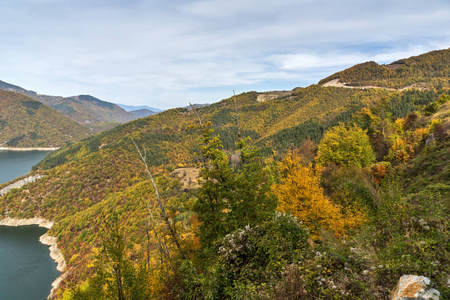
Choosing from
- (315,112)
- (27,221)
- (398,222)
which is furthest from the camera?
(315,112)

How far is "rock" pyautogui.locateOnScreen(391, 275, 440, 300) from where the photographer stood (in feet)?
12.4

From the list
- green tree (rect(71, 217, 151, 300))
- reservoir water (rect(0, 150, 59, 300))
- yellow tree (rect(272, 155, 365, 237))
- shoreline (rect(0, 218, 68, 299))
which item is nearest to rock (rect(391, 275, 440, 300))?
green tree (rect(71, 217, 151, 300))

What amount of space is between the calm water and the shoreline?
1.41 metres

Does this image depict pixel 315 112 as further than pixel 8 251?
Yes

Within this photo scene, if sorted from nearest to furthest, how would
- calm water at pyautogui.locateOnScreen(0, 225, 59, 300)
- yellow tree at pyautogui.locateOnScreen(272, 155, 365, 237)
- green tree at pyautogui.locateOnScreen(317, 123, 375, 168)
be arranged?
yellow tree at pyautogui.locateOnScreen(272, 155, 365, 237), green tree at pyautogui.locateOnScreen(317, 123, 375, 168), calm water at pyautogui.locateOnScreen(0, 225, 59, 300)

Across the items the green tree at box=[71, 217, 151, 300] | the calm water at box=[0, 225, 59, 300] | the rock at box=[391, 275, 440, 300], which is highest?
the rock at box=[391, 275, 440, 300]

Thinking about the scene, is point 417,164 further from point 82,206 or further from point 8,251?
point 82,206

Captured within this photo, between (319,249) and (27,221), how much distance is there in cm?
16270

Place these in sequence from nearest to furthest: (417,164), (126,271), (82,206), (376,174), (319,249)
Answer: (319,249) < (126,271) < (417,164) < (376,174) < (82,206)

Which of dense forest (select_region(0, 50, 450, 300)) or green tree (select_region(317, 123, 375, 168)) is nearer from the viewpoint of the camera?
dense forest (select_region(0, 50, 450, 300))

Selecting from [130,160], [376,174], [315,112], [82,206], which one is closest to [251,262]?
[376,174]

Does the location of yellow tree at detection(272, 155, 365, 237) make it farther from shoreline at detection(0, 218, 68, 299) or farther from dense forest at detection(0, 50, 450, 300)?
shoreline at detection(0, 218, 68, 299)

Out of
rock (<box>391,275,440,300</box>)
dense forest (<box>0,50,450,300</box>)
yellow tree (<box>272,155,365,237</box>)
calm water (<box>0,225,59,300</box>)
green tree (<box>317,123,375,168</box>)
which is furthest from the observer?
calm water (<box>0,225,59,300</box>)

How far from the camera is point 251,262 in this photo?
7500 mm
